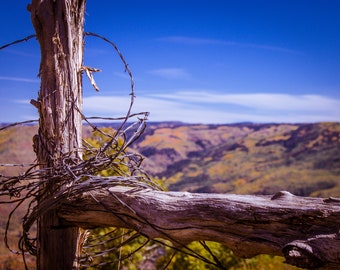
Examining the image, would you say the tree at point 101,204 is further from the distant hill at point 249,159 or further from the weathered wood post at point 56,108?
the distant hill at point 249,159

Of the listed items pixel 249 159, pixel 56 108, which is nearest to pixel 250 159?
pixel 249 159

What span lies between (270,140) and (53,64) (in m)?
102

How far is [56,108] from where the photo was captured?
220 cm

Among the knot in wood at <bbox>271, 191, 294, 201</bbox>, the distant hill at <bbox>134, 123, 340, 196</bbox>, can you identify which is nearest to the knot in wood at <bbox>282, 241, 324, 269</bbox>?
the knot in wood at <bbox>271, 191, 294, 201</bbox>

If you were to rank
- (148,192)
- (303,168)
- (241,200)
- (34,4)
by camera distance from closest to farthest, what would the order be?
(241,200) → (148,192) → (34,4) → (303,168)

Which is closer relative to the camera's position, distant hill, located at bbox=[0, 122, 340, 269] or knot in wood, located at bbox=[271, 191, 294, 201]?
knot in wood, located at bbox=[271, 191, 294, 201]

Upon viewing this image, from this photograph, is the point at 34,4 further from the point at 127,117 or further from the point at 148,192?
the point at 148,192

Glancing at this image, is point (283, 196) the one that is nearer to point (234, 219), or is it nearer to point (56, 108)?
point (234, 219)

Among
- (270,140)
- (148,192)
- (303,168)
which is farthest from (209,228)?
(270,140)

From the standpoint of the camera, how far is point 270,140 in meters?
99.9

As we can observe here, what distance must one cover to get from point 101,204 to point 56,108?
70 cm

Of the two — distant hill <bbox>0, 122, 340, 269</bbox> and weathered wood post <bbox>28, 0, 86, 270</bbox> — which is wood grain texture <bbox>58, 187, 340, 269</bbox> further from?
distant hill <bbox>0, 122, 340, 269</bbox>

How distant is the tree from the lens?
1.40m

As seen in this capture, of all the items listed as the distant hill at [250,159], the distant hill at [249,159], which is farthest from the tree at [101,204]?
the distant hill at [250,159]
